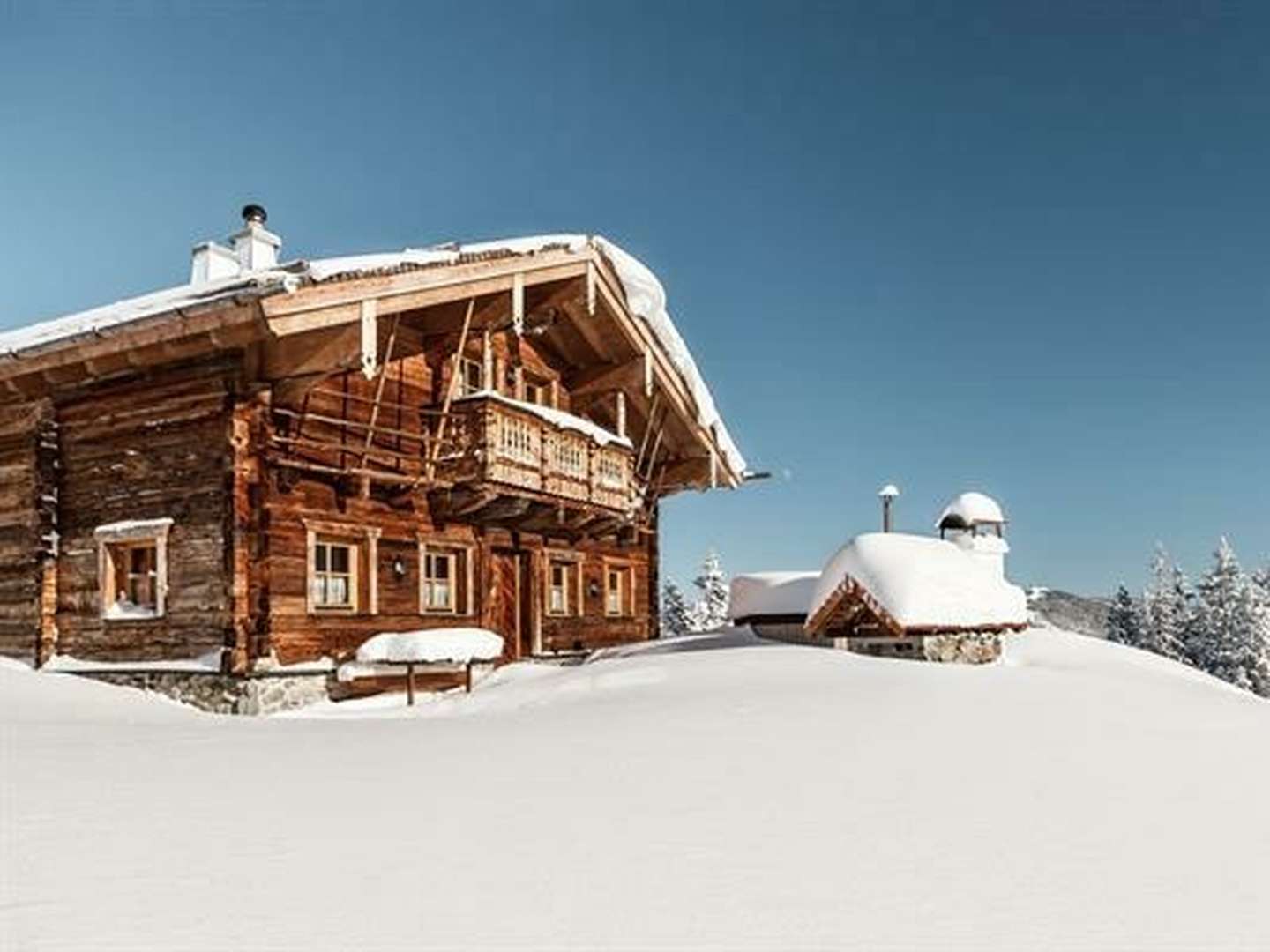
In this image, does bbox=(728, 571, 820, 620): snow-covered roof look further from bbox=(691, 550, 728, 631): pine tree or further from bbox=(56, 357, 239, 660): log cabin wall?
bbox=(691, 550, 728, 631): pine tree

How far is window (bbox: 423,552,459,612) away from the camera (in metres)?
17.3

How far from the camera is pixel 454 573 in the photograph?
58.9 ft

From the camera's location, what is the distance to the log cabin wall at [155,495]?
552 inches

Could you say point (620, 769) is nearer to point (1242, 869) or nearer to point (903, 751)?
point (903, 751)

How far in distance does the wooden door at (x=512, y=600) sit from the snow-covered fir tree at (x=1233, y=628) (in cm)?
3990

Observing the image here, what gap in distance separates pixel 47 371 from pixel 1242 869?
16158 mm

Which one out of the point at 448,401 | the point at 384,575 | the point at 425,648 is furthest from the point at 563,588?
the point at 425,648

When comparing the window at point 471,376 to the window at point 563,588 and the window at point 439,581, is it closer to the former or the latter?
the window at point 439,581

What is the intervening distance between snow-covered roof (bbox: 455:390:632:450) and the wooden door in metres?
2.79

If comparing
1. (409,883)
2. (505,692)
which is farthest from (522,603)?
(409,883)

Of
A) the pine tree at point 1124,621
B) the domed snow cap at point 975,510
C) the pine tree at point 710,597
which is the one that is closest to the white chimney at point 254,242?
the domed snow cap at point 975,510

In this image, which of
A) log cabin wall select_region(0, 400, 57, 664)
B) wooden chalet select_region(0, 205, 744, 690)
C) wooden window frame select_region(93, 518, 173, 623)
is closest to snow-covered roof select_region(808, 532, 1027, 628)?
wooden chalet select_region(0, 205, 744, 690)

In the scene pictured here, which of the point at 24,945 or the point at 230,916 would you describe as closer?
the point at 24,945

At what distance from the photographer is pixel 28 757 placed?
7.05 metres
